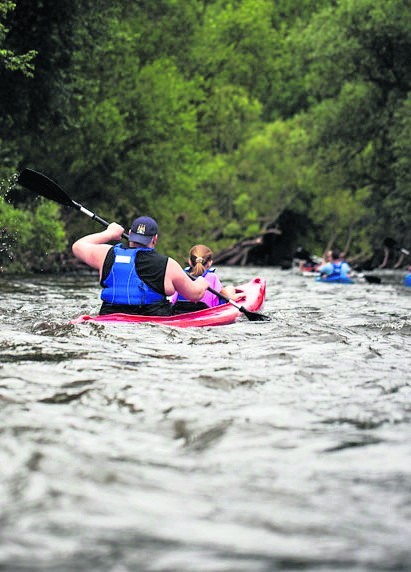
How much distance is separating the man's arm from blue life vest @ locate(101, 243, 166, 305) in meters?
0.14

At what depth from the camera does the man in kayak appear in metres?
8.05

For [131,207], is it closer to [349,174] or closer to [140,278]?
[349,174]

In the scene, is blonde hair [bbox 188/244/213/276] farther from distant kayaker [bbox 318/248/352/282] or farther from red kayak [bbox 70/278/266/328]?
distant kayaker [bbox 318/248/352/282]

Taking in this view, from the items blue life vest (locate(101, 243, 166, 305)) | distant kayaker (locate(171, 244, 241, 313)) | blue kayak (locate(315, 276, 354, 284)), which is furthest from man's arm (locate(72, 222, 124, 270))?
blue kayak (locate(315, 276, 354, 284))

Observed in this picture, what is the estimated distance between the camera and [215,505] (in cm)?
316

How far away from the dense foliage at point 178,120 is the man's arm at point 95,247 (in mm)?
6357

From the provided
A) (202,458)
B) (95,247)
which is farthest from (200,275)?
(202,458)

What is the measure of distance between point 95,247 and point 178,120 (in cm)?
1776

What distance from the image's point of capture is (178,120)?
25344 millimetres

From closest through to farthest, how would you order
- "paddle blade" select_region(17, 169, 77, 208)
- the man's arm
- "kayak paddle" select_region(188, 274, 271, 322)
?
1. the man's arm
2. "kayak paddle" select_region(188, 274, 271, 322)
3. "paddle blade" select_region(17, 169, 77, 208)

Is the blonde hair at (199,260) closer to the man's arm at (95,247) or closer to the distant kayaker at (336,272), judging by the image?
the man's arm at (95,247)

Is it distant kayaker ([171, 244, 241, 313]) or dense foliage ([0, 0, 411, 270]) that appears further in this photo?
dense foliage ([0, 0, 411, 270])

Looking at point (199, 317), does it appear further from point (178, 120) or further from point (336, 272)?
point (178, 120)

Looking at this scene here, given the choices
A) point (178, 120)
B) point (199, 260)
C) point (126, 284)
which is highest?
point (178, 120)
